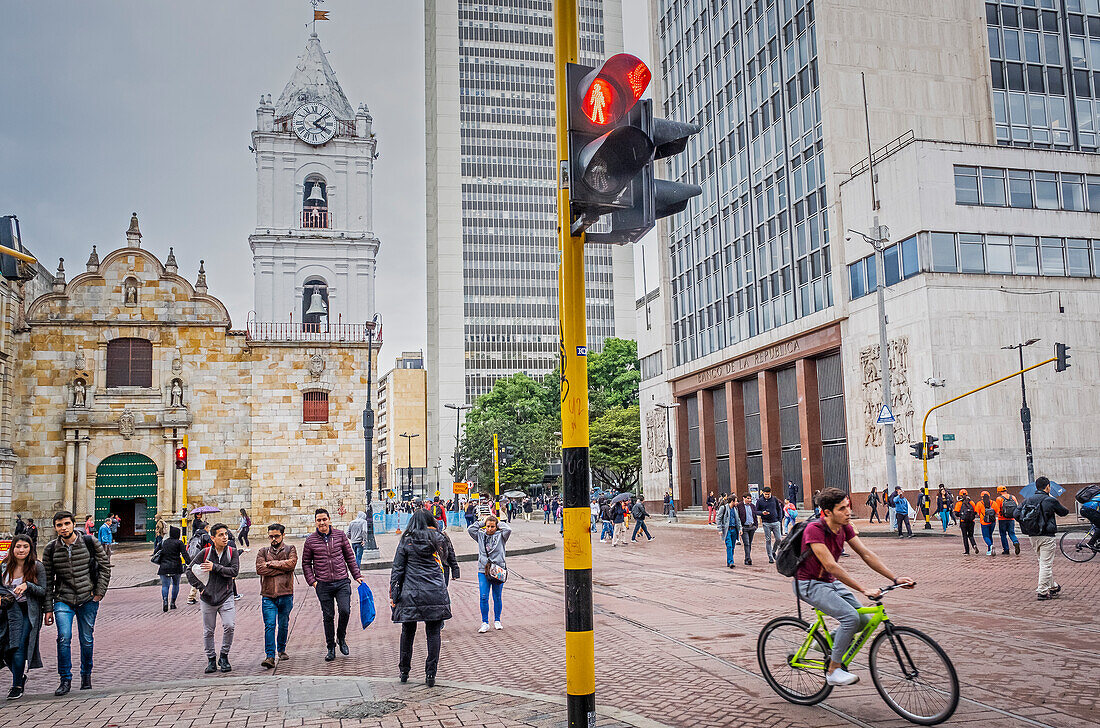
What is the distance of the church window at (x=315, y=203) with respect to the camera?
43.2 meters

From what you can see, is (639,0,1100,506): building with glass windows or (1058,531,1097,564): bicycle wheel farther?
(639,0,1100,506): building with glass windows

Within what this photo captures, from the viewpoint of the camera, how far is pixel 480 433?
83.5m

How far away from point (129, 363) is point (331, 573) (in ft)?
104

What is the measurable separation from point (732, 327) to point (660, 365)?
1218 centimetres

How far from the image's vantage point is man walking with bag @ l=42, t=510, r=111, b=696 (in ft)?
29.7

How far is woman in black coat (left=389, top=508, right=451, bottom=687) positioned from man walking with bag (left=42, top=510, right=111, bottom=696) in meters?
3.24

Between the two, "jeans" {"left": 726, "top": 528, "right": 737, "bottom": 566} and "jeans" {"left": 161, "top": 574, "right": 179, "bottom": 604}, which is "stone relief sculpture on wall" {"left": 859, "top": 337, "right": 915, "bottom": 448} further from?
"jeans" {"left": 161, "top": 574, "right": 179, "bottom": 604}

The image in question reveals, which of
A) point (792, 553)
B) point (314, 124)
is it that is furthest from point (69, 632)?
point (314, 124)

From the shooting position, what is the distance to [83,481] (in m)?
36.6

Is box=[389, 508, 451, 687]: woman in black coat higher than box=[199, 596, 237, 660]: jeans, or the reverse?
box=[389, 508, 451, 687]: woman in black coat

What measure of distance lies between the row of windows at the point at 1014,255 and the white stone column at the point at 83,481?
1402 inches

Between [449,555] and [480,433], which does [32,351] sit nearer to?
[449,555]

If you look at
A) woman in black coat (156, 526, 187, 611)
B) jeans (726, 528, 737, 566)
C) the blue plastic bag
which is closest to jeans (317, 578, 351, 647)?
the blue plastic bag

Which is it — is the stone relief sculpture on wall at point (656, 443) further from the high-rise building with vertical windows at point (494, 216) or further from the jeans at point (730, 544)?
the high-rise building with vertical windows at point (494, 216)
